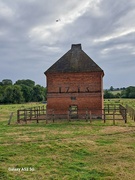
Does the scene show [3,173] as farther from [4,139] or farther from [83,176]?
[4,139]

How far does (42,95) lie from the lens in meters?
102

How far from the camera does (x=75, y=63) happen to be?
2569cm

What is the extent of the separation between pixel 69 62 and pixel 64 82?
2.60 meters

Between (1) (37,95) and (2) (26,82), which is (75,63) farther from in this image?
(2) (26,82)

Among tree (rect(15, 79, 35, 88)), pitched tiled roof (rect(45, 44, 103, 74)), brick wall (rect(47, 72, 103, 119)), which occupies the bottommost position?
brick wall (rect(47, 72, 103, 119))

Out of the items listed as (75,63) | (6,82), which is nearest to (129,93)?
(6,82)

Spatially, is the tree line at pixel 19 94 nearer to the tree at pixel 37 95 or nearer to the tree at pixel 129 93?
the tree at pixel 37 95

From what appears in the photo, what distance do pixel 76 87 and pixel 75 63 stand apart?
9.67ft

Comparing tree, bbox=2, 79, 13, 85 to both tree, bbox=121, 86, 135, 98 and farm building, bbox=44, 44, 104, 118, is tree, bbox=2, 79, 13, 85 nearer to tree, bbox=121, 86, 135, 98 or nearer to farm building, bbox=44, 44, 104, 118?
tree, bbox=121, 86, 135, 98

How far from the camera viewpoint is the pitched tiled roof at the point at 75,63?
81.7 ft

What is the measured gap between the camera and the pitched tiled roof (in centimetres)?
2491

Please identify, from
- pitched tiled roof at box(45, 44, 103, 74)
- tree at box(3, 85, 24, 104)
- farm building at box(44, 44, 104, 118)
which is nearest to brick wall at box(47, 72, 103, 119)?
farm building at box(44, 44, 104, 118)

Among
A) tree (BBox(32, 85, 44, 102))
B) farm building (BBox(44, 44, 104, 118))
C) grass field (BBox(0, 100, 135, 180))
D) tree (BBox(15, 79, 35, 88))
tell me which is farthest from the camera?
tree (BBox(15, 79, 35, 88))

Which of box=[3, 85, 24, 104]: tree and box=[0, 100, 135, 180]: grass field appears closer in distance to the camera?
box=[0, 100, 135, 180]: grass field
